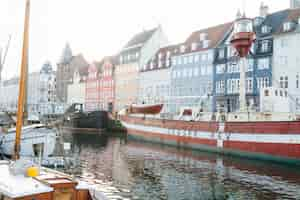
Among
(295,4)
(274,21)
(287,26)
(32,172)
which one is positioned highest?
(295,4)

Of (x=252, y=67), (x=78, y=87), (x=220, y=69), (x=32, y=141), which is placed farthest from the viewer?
(x=78, y=87)

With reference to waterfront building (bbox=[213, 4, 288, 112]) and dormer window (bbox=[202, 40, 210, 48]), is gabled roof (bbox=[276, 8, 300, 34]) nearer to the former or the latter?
waterfront building (bbox=[213, 4, 288, 112])

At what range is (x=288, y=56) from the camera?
48.7 meters

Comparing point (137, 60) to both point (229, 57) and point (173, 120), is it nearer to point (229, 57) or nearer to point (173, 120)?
point (229, 57)

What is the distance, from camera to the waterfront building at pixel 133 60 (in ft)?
256

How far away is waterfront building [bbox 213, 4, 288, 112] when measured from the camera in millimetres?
51281

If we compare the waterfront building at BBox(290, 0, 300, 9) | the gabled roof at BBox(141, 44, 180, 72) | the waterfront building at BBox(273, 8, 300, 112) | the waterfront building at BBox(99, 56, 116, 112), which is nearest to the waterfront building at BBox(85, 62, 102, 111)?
the waterfront building at BBox(99, 56, 116, 112)

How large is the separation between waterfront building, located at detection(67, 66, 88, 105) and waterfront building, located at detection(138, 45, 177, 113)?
27667mm

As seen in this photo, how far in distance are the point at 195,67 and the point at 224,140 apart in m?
29.4

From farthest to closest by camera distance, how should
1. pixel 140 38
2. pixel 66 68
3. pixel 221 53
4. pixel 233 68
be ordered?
pixel 66 68
pixel 140 38
pixel 221 53
pixel 233 68

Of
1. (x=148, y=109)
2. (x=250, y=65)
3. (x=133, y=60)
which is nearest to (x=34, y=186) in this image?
(x=148, y=109)

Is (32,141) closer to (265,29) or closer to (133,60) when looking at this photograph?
(265,29)

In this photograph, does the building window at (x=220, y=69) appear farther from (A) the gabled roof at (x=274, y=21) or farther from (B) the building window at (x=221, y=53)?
(A) the gabled roof at (x=274, y=21)

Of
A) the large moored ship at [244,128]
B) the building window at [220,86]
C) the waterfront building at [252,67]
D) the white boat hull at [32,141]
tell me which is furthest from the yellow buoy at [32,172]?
the building window at [220,86]
